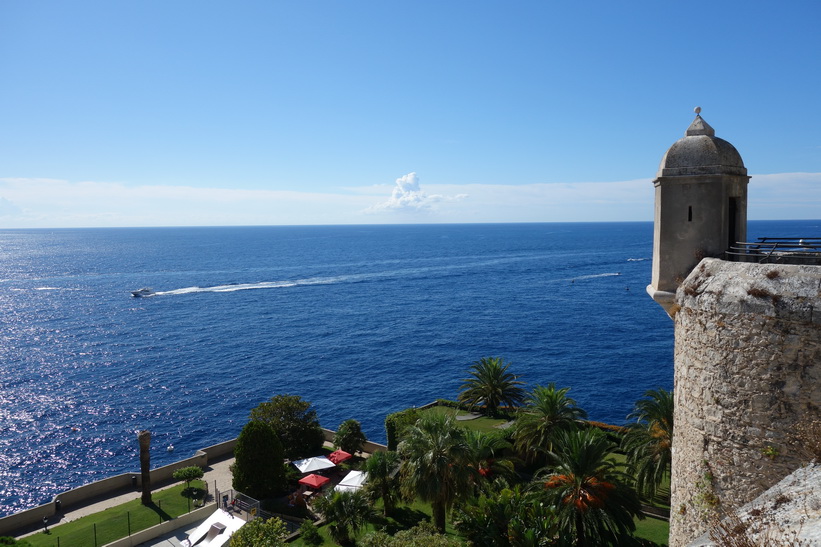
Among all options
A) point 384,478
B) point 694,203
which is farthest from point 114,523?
point 694,203

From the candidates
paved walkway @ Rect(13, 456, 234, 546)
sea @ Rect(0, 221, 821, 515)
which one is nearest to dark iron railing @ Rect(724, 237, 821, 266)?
paved walkway @ Rect(13, 456, 234, 546)

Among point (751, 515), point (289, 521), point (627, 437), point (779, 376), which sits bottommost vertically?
point (289, 521)

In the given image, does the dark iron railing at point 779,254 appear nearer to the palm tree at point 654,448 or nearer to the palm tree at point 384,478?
the palm tree at point 654,448

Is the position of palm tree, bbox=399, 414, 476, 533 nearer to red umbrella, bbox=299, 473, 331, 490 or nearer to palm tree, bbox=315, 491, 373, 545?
palm tree, bbox=315, 491, 373, 545

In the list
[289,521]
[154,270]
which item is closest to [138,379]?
[289,521]

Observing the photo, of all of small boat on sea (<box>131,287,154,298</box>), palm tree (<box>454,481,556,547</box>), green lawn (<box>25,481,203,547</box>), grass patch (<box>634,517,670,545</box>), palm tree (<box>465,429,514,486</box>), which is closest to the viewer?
palm tree (<box>454,481,556,547</box>)

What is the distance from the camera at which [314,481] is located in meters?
32.8

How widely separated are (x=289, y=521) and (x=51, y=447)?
106ft

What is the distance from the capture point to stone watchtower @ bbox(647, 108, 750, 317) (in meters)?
12.2

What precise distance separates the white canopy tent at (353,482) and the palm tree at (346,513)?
3.10 metres

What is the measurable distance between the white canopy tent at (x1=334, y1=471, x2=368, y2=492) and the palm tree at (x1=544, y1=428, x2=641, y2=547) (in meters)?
12.6

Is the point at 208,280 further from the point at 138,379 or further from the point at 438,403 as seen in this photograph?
the point at 438,403

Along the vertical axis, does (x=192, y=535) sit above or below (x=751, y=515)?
below

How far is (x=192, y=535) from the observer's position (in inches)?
1029
